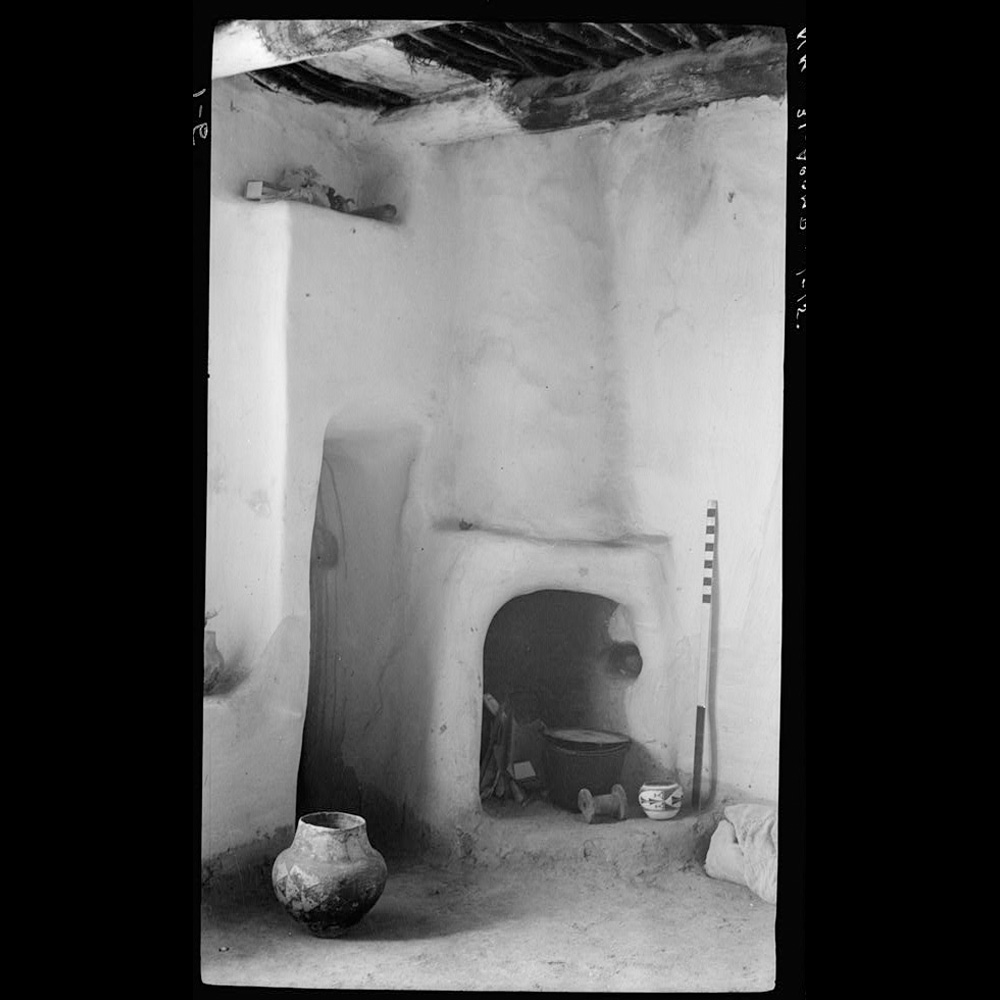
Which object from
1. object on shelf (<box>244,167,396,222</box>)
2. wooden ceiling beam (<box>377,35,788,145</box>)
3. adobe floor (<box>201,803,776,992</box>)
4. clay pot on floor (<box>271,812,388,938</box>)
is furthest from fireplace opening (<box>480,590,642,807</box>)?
wooden ceiling beam (<box>377,35,788,145</box>)

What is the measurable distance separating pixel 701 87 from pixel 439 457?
1.87 meters

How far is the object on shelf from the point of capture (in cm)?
498

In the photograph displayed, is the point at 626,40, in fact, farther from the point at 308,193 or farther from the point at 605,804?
the point at 605,804

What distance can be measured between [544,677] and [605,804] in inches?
25.4

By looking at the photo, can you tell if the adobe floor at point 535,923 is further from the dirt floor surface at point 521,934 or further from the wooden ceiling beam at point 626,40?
the wooden ceiling beam at point 626,40

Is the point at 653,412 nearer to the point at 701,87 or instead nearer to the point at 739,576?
the point at 739,576

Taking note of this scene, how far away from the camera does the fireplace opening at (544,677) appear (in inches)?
223

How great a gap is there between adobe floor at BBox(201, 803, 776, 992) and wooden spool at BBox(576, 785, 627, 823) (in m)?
0.07

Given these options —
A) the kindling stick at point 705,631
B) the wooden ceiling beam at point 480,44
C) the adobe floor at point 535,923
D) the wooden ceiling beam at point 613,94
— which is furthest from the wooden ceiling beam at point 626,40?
the adobe floor at point 535,923

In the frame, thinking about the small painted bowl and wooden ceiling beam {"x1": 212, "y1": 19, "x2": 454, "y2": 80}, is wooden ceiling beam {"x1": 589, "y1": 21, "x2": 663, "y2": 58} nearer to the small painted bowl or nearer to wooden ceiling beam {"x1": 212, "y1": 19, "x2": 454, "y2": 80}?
wooden ceiling beam {"x1": 212, "y1": 19, "x2": 454, "y2": 80}

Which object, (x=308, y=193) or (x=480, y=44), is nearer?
(x=480, y=44)

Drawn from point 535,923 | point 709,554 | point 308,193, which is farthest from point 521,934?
point 308,193

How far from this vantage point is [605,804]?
212 inches

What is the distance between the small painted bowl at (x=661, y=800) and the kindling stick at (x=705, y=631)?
119 mm
